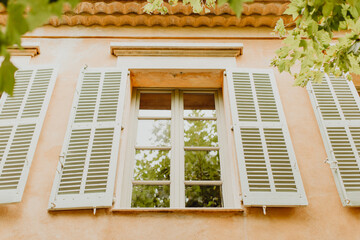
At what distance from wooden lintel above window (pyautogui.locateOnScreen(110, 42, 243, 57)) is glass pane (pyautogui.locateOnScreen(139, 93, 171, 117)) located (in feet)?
1.81

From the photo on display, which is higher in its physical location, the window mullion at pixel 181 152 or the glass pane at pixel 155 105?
the glass pane at pixel 155 105

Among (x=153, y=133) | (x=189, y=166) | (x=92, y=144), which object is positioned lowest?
(x=189, y=166)

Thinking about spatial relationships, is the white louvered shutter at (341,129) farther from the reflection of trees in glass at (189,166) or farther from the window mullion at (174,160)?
the window mullion at (174,160)

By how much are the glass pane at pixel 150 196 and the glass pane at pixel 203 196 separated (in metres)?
0.22

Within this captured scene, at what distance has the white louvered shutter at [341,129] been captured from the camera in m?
3.33

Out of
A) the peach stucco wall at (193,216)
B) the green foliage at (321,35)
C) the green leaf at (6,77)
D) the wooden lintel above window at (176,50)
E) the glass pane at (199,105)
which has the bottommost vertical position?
the green leaf at (6,77)

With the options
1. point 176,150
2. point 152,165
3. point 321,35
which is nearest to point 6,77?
point 321,35

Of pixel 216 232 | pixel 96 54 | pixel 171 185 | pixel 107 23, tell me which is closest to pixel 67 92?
pixel 96 54

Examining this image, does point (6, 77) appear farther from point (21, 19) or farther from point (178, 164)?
point (178, 164)

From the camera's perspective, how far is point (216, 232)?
10.1 ft

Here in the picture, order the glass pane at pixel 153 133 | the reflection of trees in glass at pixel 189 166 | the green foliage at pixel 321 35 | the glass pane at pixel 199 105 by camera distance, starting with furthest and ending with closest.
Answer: the glass pane at pixel 199 105 < the glass pane at pixel 153 133 < the reflection of trees in glass at pixel 189 166 < the green foliage at pixel 321 35

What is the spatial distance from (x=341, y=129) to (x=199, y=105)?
1.74 m

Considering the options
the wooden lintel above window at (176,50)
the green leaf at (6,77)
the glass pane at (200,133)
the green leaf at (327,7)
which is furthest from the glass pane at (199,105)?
the green leaf at (6,77)

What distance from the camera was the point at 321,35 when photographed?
2562 mm
